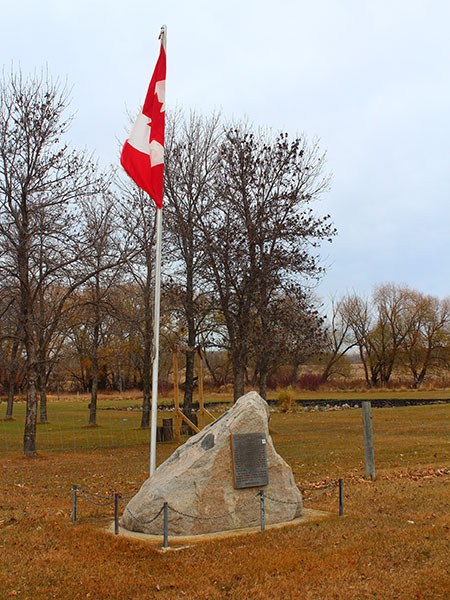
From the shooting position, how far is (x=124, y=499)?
9.72m

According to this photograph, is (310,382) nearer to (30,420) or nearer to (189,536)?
(30,420)

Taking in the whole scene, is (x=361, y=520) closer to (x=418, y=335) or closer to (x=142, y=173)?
(x=142, y=173)

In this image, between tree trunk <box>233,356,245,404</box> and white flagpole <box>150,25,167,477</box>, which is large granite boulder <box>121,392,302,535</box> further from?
tree trunk <box>233,356,245,404</box>

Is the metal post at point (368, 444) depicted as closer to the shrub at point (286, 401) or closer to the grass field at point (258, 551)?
the grass field at point (258, 551)

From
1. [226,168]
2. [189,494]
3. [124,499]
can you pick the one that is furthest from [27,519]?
[226,168]

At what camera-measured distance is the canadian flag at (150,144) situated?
370 inches

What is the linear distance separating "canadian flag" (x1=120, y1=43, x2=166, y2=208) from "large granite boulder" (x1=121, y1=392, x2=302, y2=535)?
3802mm

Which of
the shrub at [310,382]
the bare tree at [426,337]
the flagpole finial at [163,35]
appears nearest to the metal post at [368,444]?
the flagpole finial at [163,35]

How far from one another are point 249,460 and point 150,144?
5.23m

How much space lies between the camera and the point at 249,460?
7.71 metres

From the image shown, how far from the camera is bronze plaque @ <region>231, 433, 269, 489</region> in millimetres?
7625

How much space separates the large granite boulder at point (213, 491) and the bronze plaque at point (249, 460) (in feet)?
0.29

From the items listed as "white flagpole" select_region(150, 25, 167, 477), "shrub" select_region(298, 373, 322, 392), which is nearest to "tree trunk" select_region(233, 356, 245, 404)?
"white flagpole" select_region(150, 25, 167, 477)

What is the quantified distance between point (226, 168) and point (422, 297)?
4878 centimetres
